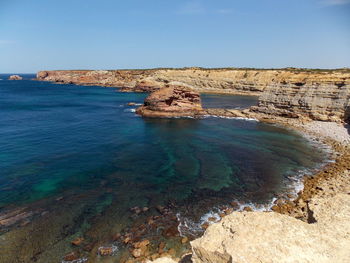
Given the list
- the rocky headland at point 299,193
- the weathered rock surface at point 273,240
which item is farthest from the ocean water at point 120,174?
the weathered rock surface at point 273,240

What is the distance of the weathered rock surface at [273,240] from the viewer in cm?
779

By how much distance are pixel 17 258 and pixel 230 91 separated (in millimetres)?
104950

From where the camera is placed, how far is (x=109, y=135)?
3844cm

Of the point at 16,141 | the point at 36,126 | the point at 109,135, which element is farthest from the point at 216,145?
the point at 36,126

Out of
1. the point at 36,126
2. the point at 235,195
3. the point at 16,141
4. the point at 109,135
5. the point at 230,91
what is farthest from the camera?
the point at 230,91

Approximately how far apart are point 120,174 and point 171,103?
3484 centimetres

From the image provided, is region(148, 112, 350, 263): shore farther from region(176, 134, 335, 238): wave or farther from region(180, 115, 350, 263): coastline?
region(176, 134, 335, 238): wave

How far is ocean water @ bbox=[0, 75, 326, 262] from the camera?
15.8 metres

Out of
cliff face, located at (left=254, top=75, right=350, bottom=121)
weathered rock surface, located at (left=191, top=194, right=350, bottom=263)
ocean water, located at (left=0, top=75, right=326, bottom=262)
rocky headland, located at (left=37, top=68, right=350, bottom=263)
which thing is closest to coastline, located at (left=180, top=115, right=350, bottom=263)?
rocky headland, located at (left=37, top=68, right=350, bottom=263)

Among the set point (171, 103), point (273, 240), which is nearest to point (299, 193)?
point (273, 240)

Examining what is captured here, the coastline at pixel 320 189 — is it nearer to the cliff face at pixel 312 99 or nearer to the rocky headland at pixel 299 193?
the rocky headland at pixel 299 193

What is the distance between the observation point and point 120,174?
2405 centimetres

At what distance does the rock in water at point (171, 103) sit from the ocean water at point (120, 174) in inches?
495

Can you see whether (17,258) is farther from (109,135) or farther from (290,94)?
(290,94)
